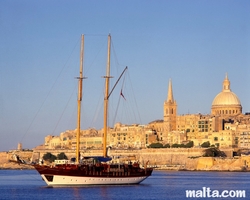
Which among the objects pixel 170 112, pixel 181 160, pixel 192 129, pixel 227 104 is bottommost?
pixel 181 160

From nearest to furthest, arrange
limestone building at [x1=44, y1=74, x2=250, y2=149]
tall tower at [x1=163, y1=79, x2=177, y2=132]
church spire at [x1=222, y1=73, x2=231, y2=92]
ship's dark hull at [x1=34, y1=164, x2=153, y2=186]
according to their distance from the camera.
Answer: ship's dark hull at [x1=34, y1=164, x2=153, y2=186], limestone building at [x1=44, y1=74, x2=250, y2=149], tall tower at [x1=163, y1=79, x2=177, y2=132], church spire at [x1=222, y1=73, x2=231, y2=92]

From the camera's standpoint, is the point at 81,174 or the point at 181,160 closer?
the point at 81,174

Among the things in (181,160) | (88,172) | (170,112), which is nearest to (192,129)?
(170,112)

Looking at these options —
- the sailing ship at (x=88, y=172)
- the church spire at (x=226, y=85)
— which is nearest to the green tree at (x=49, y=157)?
the church spire at (x=226, y=85)

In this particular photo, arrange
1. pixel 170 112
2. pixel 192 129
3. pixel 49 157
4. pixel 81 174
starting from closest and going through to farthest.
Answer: pixel 81 174, pixel 49 157, pixel 192 129, pixel 170 112

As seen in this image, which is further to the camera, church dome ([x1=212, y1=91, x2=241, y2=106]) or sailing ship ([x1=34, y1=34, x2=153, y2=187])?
church dome ([x1=212, y1=91, x2=241, y2=106])

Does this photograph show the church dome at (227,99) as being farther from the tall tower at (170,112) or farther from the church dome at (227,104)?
the tall tower at (170,112)

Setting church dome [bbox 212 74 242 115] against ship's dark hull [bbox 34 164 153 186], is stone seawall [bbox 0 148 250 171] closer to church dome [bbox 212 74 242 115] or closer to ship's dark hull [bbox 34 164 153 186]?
church dome [bbox 212 74 242 115]

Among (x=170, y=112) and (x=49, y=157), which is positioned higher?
(x=170, y=112)

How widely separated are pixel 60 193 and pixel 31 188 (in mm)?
6634

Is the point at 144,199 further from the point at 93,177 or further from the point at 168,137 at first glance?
the point at 168,137

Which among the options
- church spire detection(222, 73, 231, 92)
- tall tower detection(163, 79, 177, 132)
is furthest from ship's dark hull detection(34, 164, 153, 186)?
church spire detection(222, 73, 231, 92)

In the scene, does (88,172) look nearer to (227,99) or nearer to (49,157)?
(49,157)

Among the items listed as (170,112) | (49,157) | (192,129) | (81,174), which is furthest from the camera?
(170,112)
